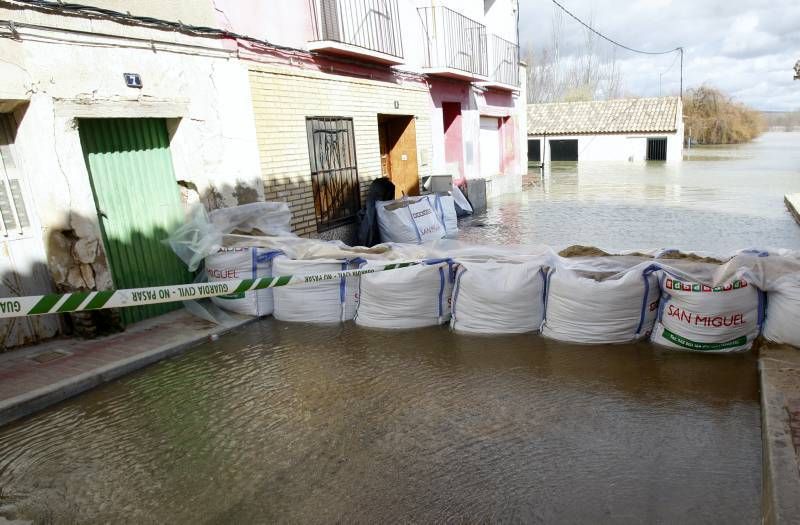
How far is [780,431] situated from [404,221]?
20.4ft

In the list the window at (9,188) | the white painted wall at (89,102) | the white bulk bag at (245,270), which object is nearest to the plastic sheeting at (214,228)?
the white bulk bag at (245,270)

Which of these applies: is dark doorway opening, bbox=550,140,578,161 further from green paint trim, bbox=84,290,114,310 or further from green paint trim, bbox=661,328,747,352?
green paint trim, bbox=84,290,114,310

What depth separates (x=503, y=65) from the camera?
1538cm

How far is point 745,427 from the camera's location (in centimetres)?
317

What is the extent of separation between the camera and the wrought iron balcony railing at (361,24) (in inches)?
297

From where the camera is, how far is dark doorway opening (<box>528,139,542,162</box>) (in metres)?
28.7

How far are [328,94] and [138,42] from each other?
3.14 meters

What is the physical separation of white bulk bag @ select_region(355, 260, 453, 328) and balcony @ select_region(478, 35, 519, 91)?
33.3 ft

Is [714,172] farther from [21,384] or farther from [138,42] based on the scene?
[21,384]

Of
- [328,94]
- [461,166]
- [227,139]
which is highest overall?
[328,94]

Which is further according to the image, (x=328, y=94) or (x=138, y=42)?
(x=328, y=94)

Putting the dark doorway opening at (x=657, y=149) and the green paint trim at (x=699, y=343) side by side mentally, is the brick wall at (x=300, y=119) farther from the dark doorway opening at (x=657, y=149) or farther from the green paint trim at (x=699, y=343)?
the dark doorway opening at (x=657, y=149)

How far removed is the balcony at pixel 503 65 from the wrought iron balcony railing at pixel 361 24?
5.14m

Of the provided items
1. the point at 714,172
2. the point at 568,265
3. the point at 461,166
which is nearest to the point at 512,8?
the point at 461,166
